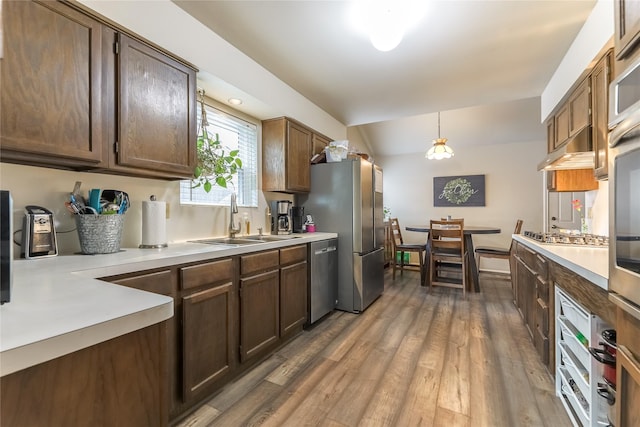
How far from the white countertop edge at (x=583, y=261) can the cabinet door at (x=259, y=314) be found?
5.82ft

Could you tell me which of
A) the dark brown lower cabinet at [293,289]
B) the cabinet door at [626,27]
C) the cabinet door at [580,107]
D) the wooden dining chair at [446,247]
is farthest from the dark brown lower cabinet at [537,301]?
the dark brown lower cabinet at [293,289]

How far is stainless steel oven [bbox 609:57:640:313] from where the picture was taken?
781 mm

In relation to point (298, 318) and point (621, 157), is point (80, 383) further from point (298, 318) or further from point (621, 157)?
point (298, 318)

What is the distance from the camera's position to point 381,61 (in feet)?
8.07

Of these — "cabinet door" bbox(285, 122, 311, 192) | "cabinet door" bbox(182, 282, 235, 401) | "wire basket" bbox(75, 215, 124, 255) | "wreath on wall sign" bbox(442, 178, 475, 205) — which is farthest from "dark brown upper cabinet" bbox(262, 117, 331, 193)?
"wreath on wall sign" bbox(442, 178, 475, 205)

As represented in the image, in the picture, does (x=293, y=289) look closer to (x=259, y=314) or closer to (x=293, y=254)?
(x=293, y=254)

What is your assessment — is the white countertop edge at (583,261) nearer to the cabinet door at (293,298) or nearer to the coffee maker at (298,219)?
the cabinet door at (293,298)

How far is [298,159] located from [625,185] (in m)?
2.54

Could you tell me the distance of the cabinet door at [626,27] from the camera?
83cm

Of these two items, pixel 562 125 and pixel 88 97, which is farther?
pixel 562 125

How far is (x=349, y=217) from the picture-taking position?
304cm

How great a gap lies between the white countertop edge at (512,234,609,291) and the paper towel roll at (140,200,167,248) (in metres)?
2.21

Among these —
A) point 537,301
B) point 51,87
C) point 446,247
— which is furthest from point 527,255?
point 51,87

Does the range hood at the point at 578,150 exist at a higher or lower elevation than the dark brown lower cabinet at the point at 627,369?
higher
